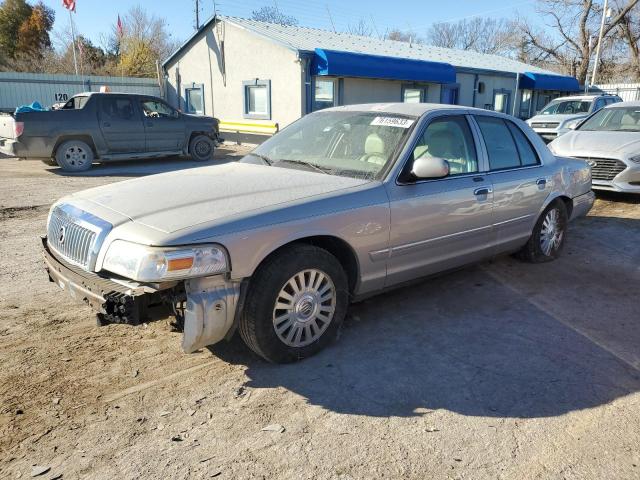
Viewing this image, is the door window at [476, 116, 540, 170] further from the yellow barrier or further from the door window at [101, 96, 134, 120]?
the yellow barrier

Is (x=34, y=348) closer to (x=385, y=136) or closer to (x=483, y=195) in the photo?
(x=385, y=136)

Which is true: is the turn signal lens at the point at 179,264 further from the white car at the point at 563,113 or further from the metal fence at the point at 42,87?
the metal fence at the point at 42,87

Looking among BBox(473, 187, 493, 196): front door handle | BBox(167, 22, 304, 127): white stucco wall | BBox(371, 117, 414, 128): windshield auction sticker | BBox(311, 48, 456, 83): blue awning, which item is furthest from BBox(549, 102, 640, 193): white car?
BBox(167, 22, 304, 127): white stucco wall

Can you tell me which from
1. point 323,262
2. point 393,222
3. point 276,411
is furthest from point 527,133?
point 276,411

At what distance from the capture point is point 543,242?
5516mm

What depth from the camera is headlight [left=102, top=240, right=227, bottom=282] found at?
2.72 metres

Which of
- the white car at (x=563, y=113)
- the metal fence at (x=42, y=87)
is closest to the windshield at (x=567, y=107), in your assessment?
the white car at (x=563, y=113)

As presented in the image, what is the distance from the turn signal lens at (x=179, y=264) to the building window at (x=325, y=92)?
14784mm

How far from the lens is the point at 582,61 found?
1591 inches

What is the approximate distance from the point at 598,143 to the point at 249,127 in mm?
11919

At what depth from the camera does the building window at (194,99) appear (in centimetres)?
2062

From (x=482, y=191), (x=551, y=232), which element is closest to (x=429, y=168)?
(x=482, y=191)

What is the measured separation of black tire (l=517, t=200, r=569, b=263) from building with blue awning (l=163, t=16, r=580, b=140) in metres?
11.0

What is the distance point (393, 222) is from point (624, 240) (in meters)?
4.54
